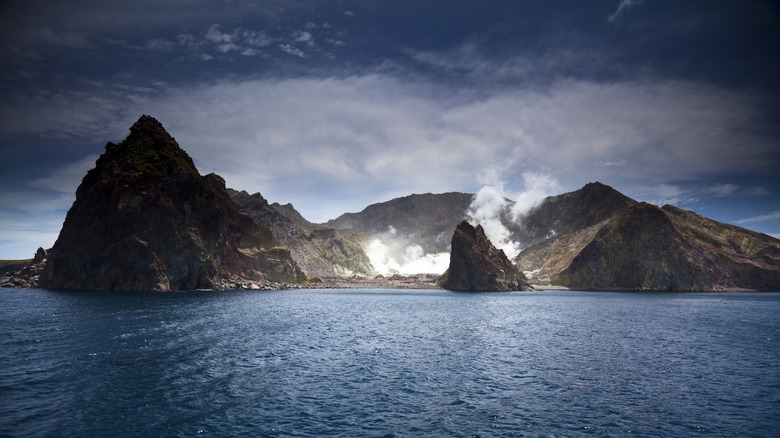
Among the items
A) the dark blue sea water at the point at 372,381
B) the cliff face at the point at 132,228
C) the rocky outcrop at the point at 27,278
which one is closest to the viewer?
the dark blue sea water at the point at 372,381

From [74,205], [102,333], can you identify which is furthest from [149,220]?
[102,333]

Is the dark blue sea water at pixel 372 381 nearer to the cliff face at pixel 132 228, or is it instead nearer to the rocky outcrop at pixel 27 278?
the cliff face at pixel 132 228

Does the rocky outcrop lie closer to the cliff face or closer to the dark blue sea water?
the cliff face

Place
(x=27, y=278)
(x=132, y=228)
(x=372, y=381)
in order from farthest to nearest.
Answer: (x=27, y=278)
(x=132, y=228)
(x=372, y=381)

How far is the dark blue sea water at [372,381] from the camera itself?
23.0 metres

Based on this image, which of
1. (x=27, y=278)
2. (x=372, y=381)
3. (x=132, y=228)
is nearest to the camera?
(x=372, y=381)

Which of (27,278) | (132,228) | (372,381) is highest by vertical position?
(132,228)

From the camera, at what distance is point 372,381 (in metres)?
32.6

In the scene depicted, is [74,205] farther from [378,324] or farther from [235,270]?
[378,324]

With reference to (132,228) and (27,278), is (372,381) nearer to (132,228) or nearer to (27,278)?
(132,228)

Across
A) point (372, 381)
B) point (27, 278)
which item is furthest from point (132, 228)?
point (372, 381)

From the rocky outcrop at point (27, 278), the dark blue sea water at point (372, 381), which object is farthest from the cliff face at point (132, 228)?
the dark blue sea water at point (372, 381)

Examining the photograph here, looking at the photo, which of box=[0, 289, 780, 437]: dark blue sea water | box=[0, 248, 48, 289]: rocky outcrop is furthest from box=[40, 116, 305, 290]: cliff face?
box=[0, 289, 780, 437]: dark blue sea water

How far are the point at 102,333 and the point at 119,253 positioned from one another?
97.6 metres
